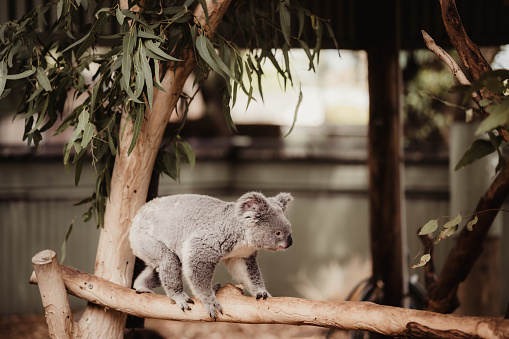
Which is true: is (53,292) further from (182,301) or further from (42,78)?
(42,78)

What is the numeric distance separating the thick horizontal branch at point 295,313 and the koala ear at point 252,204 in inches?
10.8

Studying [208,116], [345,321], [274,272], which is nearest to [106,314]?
[345,321]

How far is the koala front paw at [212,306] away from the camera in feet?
5.04

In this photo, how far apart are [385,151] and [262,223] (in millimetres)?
1436

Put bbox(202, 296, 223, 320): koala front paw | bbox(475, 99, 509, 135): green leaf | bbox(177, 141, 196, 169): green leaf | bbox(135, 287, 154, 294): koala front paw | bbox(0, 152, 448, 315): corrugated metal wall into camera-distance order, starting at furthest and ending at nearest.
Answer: bbox(0, 152, 448, 315): corrugated metal wall < bbox(177, 141, 196, 169): green leaf < bbox(135, 287, 154, 294): koala front paw < bbox(202, 296, 223, 320): koala front paw < bbox(475, 99, 509, 135): green leaf

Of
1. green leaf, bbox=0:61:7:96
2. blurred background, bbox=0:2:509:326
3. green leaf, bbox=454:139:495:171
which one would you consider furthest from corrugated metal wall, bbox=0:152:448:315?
green leaf, bbox=454:139:495:171

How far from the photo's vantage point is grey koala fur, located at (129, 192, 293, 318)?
1487 millimetres

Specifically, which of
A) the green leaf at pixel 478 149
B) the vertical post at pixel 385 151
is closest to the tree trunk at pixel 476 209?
the green leaf at pixel 478 149

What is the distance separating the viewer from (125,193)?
5.68 feet

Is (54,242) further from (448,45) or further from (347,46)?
(448,45)

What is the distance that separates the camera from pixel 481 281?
304cm

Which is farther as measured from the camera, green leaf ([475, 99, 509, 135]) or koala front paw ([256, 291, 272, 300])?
koala front paw ([256, 291, 272, 300])

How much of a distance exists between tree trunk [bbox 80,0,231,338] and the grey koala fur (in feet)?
0.36

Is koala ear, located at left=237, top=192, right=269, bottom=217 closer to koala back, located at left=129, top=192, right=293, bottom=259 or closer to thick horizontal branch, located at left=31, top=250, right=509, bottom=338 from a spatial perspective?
koala back, located at left=129, top=192, right=293, bottom=259
